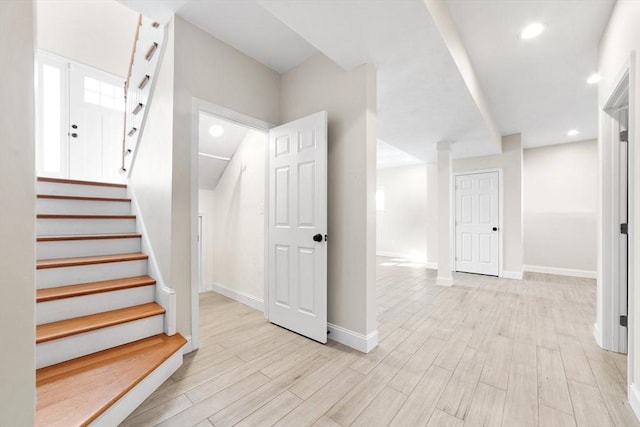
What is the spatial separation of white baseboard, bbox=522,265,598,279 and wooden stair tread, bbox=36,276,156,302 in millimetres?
6673

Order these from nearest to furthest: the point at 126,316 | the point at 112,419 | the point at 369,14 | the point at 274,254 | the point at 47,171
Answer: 1. the point at 112,419
2. the point at 369,14
3. the point at 126,316
4. the point at 274,254
5. the point at 47,171

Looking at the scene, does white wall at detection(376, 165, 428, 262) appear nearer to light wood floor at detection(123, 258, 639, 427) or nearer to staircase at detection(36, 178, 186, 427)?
light wood floor at detection(123, 258, 639, 427)

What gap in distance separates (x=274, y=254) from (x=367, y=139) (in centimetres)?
145

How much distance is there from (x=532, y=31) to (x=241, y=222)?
3537mm

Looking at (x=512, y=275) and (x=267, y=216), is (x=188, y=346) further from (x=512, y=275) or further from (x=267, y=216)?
(x=512, y=275)

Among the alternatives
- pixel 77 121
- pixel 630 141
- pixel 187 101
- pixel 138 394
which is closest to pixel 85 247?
pixel 138 394

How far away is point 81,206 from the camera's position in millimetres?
2393

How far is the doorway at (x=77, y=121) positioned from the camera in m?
3.43

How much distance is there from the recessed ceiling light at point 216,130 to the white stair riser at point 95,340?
2.25 metres

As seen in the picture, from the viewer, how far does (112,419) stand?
4.10 ft

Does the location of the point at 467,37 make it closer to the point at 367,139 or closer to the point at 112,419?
the point at 367,139

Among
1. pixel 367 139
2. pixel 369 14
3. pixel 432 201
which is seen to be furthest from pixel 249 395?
pixel 432 201

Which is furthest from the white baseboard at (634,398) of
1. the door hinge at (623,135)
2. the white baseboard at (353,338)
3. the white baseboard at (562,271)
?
the white baseboard at (562,271)

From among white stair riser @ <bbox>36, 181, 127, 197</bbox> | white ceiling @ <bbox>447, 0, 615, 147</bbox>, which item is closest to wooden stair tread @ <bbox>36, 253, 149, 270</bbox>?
white stair riser @ <bbox>36, 181, 127, 197</bbox>
